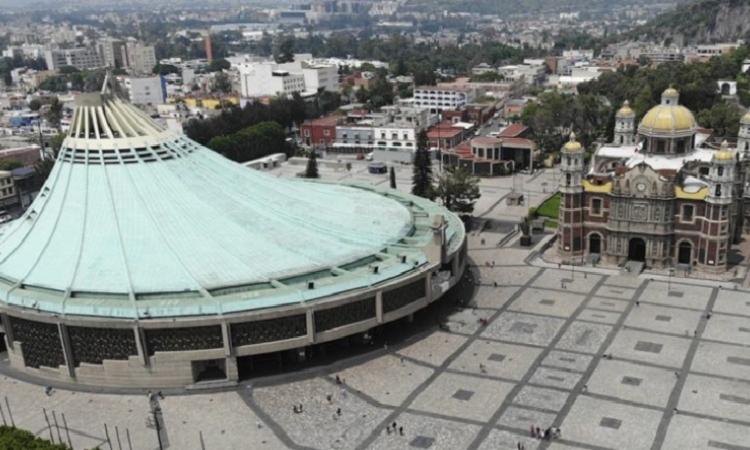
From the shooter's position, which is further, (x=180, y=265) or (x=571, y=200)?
(x=571, y=200)

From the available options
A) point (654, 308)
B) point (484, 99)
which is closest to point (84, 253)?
point (654, 308)

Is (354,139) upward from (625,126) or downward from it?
downward

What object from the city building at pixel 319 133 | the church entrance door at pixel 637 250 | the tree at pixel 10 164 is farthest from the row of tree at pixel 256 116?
the church entrance door at pixel 637 250

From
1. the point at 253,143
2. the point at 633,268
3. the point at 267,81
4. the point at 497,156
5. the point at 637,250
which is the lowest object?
the point at 633,268

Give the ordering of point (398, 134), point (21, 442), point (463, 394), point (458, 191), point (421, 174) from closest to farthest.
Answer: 1. point (21, 442)
2. point (463, 394)
3. point (458, 191)
4. point (421, 174)
5. point (398, 134)

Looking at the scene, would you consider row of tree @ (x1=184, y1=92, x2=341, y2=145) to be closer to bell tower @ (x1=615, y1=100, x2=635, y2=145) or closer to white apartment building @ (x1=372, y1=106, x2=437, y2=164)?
white apartment building @ (x1=372, y1=106, x2=437, y2=164)

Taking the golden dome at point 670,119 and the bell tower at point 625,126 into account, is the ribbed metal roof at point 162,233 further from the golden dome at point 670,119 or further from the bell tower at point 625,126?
the bell tower at point 625,126

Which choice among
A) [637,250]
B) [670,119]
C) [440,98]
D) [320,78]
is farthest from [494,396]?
[320,78]

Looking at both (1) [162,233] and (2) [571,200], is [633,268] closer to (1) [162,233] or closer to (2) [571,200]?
(2) [571,200]

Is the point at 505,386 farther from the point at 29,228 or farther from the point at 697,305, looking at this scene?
the point at 29,228
